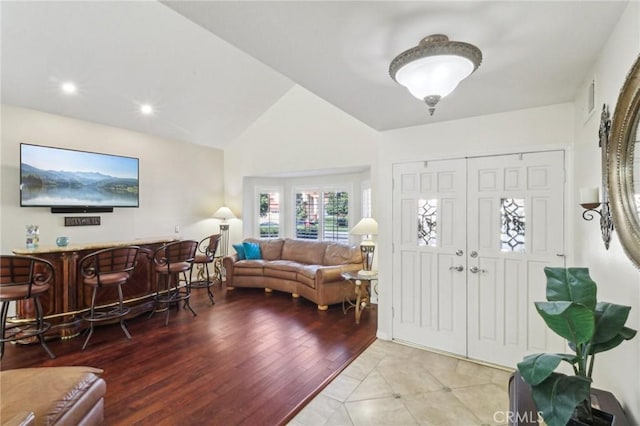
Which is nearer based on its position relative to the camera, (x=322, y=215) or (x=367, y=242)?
(x=367, y=242)

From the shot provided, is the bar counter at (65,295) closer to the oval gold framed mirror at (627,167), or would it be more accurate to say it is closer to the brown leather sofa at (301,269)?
the brown leather sofa at (301,269)

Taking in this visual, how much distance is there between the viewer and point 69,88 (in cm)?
409

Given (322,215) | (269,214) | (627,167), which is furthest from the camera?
(269,214)

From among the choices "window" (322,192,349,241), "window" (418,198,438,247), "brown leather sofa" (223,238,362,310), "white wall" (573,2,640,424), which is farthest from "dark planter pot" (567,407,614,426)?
"window" (322,192,349,241)

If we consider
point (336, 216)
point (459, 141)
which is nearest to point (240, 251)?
point (336, 216)

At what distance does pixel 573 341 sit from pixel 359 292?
2.98m

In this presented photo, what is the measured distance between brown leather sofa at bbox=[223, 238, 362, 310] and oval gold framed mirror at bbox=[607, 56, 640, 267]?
11.4 ft

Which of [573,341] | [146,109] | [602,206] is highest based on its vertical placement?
[146,109]

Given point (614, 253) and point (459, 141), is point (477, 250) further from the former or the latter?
point (614, 253)

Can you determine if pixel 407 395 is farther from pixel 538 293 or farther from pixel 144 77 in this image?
pixel 144 77

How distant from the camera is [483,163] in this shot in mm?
2994

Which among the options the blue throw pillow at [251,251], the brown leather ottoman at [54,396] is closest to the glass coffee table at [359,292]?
the blue throw pillow at [251,251]

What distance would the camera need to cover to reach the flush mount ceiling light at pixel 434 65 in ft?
4.83

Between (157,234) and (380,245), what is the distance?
13.8ft
